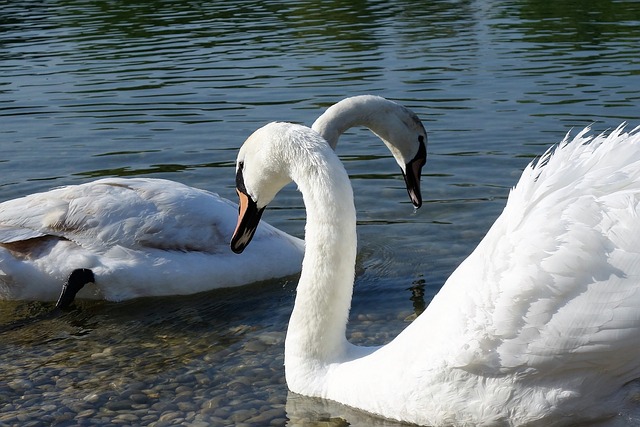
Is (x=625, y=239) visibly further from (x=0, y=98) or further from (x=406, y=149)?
(x=0, y=98)

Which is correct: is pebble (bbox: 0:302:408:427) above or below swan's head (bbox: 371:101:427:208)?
below

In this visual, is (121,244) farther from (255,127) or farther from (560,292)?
(255,127)

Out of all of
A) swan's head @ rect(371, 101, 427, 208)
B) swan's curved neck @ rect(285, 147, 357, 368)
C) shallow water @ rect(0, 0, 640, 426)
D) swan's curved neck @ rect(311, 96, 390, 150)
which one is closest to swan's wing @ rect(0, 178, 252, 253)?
shallow water @ rect(0, 0, 640, 426)

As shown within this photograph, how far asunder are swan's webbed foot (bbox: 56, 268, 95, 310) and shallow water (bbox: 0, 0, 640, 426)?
0.35ft

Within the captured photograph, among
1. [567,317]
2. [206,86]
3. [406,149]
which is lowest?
[206,86]

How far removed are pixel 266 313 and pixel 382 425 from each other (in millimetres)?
1958

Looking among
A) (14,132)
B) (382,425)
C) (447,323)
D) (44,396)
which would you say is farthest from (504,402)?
(14,132)

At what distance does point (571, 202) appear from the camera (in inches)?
171

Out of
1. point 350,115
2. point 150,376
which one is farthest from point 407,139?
point 150,376

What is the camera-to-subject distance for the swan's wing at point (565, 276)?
13.4 feet

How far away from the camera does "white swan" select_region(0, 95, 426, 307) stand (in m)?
7.09

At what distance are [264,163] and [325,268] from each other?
60 cm

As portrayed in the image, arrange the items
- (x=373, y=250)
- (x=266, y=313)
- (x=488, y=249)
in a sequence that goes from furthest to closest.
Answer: (x=373, y=250)
(x=266, y=313)
(x=488, y=249)

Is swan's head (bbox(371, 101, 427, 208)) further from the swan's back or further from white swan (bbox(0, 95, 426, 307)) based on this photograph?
the swan's back
